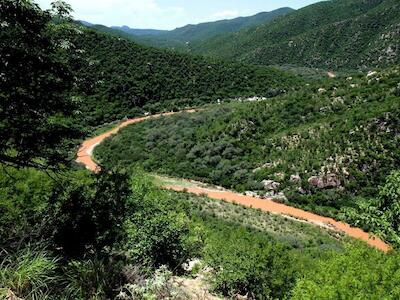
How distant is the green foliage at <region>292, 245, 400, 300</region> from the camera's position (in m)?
7.11

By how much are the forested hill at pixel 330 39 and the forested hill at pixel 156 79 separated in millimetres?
47039

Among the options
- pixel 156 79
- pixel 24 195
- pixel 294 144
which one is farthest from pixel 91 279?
pixel 156 79

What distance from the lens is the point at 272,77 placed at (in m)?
87.4

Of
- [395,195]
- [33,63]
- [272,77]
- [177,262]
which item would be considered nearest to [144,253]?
[177,262]

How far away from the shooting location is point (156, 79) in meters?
77.7

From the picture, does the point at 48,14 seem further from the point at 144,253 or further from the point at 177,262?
the point at 177,262

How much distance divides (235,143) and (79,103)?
38.6 meters

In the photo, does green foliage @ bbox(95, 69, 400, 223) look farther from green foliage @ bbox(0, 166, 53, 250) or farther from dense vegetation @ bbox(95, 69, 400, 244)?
green foliage @ bbox(0, 166, 53, 250)

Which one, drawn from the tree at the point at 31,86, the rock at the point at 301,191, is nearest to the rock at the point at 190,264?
the tree at the point at 31,86

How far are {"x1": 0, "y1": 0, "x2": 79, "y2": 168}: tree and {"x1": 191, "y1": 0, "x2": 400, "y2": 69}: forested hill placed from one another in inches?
4503

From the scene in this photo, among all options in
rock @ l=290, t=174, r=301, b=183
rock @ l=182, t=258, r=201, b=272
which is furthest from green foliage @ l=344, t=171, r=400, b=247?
rock @ l=290, t=174, r=301, b=183

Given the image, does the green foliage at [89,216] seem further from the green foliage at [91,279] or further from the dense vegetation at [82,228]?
the green foliage at [91,279]

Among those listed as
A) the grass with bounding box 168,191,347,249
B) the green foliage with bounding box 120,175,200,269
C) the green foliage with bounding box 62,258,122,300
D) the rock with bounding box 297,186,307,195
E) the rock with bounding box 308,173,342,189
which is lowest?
the rock with bounding box 297,186,307,195

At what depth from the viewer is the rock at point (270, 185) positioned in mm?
39466
